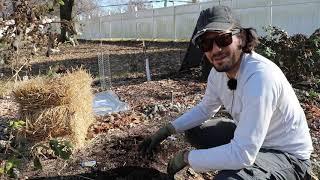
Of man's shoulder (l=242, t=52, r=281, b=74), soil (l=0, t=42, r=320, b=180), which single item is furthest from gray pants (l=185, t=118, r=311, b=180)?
soil (l=0, t=42, r=320, b=180)

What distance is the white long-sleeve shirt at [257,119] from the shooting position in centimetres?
247

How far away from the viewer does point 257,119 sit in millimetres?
2467

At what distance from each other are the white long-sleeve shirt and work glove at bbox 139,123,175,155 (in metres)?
0.56

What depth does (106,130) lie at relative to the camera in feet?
15.9

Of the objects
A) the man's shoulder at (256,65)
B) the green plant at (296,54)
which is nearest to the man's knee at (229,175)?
the man's shoulder at (256,65)

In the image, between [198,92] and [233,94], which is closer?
[233,94]

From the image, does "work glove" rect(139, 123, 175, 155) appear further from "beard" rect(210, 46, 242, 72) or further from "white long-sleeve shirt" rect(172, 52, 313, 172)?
"beard" rect(210, 46, 242, 72)

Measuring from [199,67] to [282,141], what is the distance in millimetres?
5896

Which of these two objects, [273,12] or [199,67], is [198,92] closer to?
[199,67]

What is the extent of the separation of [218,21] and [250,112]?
19.9 inches

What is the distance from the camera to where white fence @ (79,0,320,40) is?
51.7 feet

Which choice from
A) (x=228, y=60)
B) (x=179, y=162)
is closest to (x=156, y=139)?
(x=179, y=162)

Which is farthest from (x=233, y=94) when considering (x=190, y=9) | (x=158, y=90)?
(x=190, y=9)

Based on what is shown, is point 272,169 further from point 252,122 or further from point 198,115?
point 198,115
